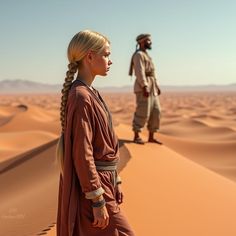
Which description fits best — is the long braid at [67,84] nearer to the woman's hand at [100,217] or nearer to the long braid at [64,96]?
the long braid at [64,96]

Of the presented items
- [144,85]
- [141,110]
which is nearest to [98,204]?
[144,85]

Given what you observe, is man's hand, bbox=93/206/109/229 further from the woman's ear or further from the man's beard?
the man's beard

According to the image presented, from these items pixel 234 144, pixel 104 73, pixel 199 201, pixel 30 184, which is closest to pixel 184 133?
pixel 234 144

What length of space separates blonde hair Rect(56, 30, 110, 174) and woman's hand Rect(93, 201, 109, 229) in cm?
31

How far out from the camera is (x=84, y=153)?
82.5 inches

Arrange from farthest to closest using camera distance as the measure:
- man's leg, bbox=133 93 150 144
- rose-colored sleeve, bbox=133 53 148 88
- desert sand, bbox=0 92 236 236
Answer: man's leg, bbox=133 93 150 144 < rose-colored sleeve, bbox=133 53 148 88 < desert sand, bbox=0 92 236 236

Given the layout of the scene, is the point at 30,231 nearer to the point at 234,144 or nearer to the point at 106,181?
the point at 106,181

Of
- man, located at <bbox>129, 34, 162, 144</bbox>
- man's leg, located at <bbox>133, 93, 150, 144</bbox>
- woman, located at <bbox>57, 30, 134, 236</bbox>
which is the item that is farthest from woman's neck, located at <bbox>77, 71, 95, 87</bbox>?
man's leg, located at <bbox>133, 93, 150, 144</bbox>

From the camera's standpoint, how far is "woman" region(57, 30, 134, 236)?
210 centimetres

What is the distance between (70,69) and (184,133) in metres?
13.0

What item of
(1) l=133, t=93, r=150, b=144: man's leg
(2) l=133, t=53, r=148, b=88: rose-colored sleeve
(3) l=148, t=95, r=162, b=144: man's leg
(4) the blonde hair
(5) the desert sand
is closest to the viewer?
(4) the blonde hair

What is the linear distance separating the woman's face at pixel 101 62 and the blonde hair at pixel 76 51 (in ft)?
0.09

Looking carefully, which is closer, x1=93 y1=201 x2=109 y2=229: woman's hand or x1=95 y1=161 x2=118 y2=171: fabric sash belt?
x1=93 y1=201 x2=109 y2=229: woman's hand

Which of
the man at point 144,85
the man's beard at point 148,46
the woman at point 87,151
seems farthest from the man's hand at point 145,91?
the woman at point 87,151
